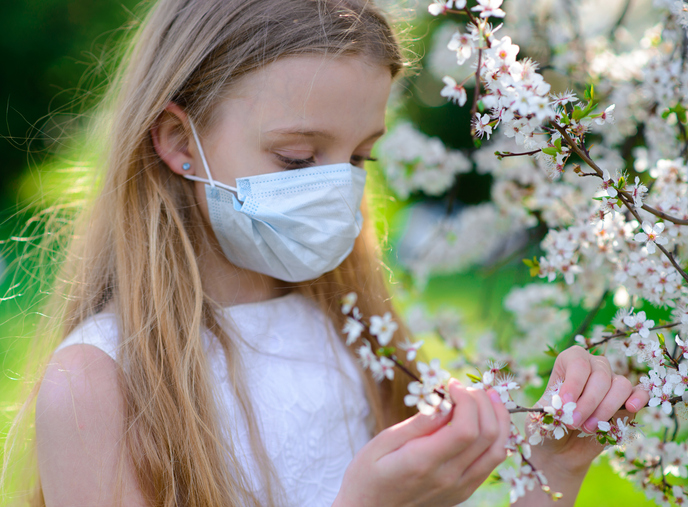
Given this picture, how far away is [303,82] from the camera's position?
3.79 ft

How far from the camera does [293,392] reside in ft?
4.36

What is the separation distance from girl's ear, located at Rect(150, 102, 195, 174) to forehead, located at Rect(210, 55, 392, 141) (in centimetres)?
13

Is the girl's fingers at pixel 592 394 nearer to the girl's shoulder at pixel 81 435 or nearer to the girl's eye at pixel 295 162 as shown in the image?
the girl's eye at pixel 295 162

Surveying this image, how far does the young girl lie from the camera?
1063 millimetres

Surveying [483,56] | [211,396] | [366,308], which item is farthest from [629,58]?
[211,396]

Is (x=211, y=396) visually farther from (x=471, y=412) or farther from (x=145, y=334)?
(x=471, y=412)

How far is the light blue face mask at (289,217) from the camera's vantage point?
120 cm

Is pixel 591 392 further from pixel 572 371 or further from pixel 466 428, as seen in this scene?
pixel 466 428

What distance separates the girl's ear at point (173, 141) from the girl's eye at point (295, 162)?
25 cm

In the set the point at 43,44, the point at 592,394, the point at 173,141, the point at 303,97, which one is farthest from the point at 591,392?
the point at 43,44

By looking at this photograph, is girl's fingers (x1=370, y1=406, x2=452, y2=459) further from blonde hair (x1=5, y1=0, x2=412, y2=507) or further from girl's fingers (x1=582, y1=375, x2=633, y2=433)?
blonde hair (x1=5, y1=0, x2=412, y2=507)

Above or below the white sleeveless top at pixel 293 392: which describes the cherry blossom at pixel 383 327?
above

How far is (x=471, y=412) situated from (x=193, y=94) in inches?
38.6

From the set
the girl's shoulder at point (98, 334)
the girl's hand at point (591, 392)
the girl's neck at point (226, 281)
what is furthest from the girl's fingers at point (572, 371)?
the girl's shoulder at point (98, 334)
